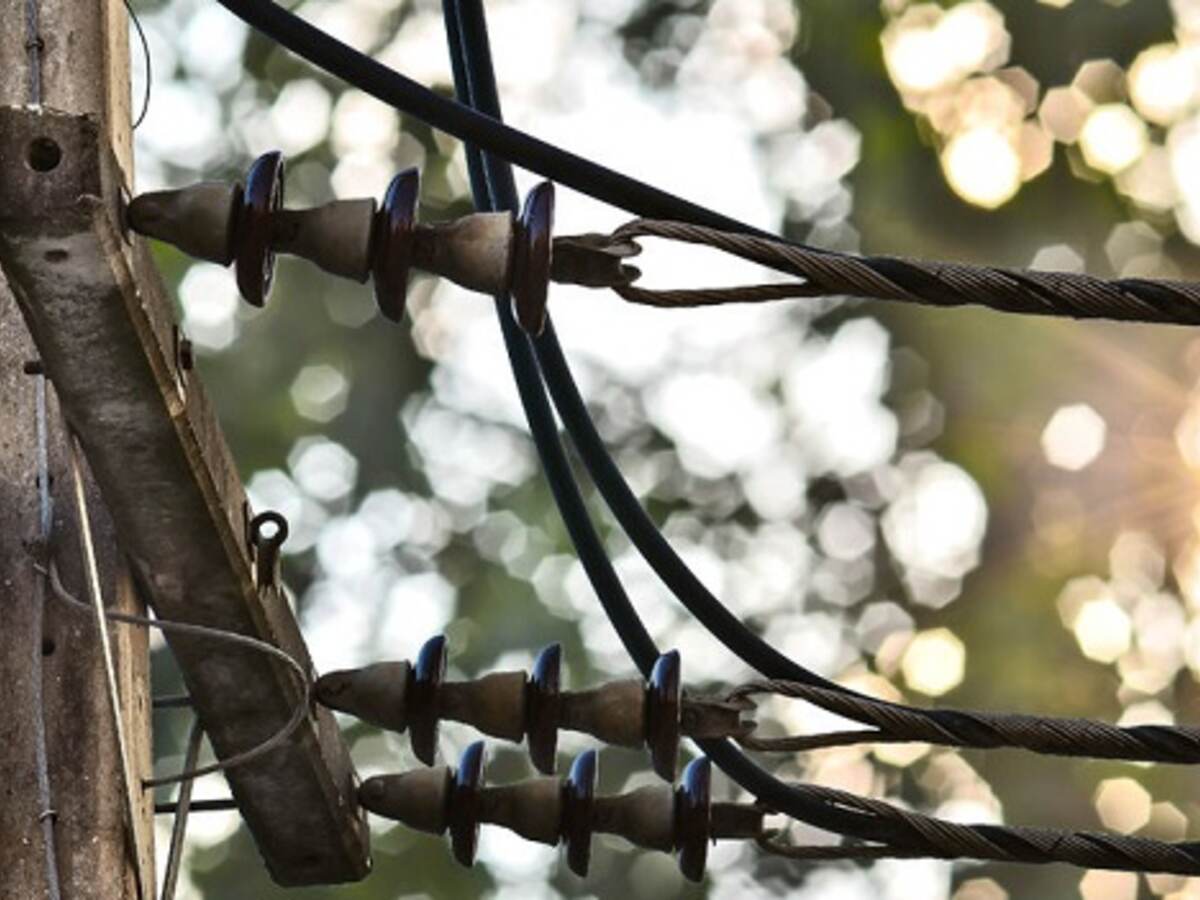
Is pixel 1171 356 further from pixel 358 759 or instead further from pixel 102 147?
pixel 102 147

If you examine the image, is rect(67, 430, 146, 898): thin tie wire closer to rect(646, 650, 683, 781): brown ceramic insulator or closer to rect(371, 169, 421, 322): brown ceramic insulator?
rect(371, 169, 421, 322): brown ceramic insulator

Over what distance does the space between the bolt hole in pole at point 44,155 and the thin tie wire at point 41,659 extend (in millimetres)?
455

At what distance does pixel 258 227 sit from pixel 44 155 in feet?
0.88

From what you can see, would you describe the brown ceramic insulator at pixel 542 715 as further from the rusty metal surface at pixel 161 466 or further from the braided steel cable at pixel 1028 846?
the braided steel cable at pixel 1028 846

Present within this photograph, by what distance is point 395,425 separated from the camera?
11.4 m

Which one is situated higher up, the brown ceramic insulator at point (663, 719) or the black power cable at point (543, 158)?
the black power cable at point (543, 158)

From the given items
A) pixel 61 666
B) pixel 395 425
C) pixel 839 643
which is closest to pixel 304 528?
pixel 395 425

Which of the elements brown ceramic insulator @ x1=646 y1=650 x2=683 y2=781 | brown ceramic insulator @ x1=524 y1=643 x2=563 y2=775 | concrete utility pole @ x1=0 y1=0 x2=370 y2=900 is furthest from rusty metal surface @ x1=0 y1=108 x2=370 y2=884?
brown ceramic insulator @ x1=646 y1=650 x2=683 y2=781

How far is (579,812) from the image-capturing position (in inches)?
157

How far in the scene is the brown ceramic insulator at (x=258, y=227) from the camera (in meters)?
3.34

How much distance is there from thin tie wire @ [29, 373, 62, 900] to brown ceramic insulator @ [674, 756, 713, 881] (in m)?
0.87

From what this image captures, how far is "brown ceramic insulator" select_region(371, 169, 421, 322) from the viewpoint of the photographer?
11.0ft

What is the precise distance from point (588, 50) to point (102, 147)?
30.8 feet

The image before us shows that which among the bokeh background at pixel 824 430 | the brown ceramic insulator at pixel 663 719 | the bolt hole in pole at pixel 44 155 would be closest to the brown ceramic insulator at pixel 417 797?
the brown ceramic insulator at pixel 663 719
